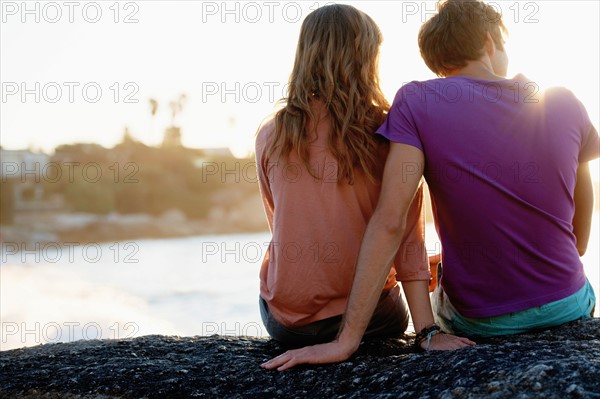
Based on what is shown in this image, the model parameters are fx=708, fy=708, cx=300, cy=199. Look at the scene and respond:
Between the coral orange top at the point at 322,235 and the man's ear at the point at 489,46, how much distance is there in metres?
0.52

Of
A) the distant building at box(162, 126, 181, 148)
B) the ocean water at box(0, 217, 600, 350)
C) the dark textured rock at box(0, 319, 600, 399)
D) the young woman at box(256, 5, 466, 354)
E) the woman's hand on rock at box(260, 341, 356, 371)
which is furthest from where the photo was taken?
the distant building at box(162, 126, 181, 148)

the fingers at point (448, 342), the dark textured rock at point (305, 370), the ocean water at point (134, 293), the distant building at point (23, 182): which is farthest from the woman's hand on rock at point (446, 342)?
the distant building at point (23, 182)

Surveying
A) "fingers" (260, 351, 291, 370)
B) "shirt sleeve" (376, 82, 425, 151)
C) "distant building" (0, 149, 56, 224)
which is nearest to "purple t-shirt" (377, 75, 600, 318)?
"shirt sleeve" (376, 82, 425, 151)

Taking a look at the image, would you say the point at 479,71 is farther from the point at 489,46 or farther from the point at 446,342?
the point at 446,342

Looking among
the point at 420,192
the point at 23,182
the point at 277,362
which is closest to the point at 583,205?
the point at 420,192

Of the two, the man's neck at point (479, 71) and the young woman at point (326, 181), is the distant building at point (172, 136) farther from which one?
the man's neck at point (479, 71)

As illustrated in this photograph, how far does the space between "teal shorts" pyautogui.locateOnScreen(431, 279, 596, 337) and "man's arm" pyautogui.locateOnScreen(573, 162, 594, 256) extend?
24 cm

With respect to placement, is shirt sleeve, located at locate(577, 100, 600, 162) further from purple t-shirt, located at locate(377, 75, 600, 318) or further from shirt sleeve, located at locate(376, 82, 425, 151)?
shirt sleeve, located at locate(376, 82, 425, 151)

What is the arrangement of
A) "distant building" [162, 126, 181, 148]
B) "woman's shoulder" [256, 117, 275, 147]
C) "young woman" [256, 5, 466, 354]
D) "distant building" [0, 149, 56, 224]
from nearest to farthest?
"young woman" [256, 5, 466, 354] → "woman's shoulder" [256, 117, 275, 147] → "distant building" [0, 149, 56, 224] → "distant building" [162, 126, 181, 148]

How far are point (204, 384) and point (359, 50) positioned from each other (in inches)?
52.2

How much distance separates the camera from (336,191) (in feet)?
8.61

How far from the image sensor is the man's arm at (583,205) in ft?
8.71

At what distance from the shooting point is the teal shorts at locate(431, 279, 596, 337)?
96.7 inches

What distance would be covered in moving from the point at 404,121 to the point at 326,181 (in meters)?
0.38
